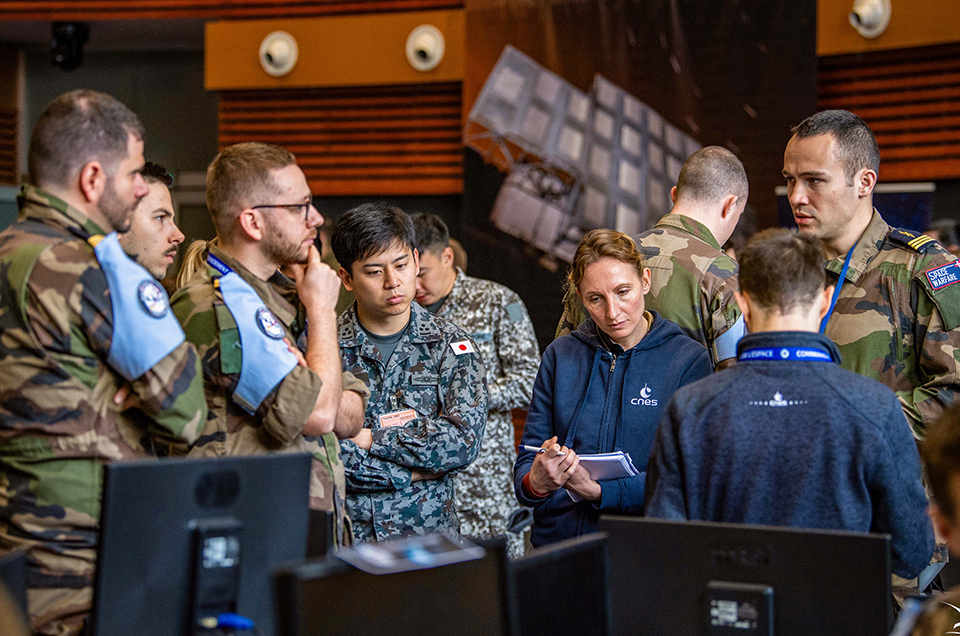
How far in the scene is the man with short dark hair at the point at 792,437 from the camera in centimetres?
173

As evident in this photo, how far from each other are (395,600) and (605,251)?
141 centimetres

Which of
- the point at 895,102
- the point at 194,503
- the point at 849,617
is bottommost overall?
the point at 849,617

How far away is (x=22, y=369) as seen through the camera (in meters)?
1.72

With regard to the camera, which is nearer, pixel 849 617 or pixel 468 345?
pixel 849 617

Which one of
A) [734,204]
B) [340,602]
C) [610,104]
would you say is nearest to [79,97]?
[340,602]

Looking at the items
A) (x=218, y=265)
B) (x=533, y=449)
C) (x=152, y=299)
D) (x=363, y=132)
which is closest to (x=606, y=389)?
(x=533, y=449)

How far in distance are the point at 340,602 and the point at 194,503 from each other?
1.18 ft

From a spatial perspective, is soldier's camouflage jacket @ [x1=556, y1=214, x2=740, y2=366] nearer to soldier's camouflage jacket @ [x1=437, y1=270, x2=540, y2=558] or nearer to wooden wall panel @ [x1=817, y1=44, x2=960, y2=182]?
soldier's camouflage jacket @ [x1=437, y1=270, x2=540, y2=558]

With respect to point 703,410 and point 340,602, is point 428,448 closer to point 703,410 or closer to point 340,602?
point 703,410

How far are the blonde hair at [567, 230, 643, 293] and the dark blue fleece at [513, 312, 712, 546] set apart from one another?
19 cm

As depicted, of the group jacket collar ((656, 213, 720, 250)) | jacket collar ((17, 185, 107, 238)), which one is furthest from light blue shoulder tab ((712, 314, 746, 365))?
jacket collar ((17, 185, 107, 238))

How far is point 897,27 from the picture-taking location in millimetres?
5762

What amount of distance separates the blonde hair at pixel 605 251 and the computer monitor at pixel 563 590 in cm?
111

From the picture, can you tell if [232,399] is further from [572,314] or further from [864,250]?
[864,250]
